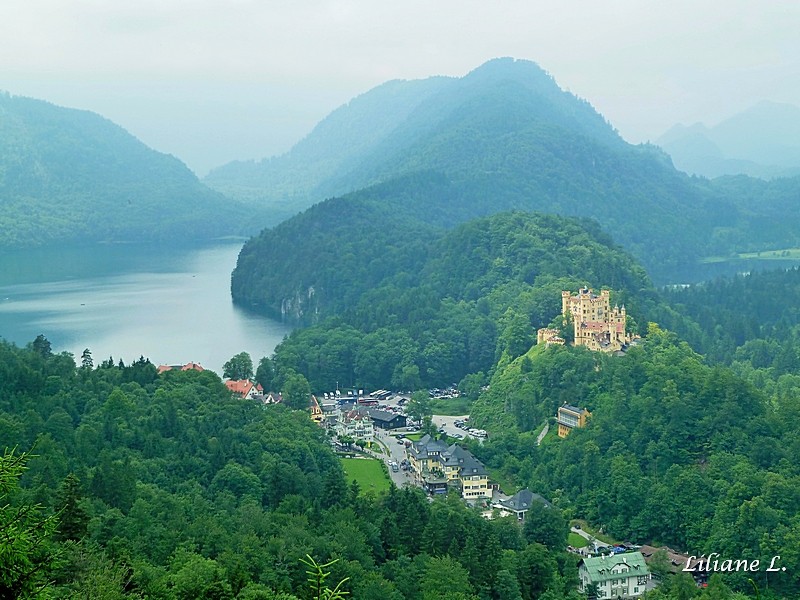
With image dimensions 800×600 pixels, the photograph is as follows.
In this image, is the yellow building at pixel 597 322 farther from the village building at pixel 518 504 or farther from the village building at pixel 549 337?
the village building at pixel 518 504

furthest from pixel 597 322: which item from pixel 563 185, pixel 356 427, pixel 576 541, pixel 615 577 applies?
pixel 563 185

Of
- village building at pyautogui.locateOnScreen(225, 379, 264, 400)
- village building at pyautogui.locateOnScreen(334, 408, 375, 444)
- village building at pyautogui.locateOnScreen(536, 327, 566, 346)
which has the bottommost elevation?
village building at pyautogui.locateOnScreen(334, 408, 375, 444)

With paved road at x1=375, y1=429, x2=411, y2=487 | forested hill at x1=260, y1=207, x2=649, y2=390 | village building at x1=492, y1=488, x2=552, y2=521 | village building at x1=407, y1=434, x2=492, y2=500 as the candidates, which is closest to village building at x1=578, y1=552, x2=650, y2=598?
village building at x1=492, y1=488, x2=552, y2=521

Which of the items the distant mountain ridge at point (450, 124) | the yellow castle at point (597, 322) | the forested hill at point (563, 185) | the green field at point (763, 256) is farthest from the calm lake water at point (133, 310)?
the green field at point (763, 256)

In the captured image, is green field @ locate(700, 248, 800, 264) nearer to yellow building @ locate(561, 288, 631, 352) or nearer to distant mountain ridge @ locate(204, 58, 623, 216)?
distant mountain ridge @ locate(204, 58, 623, 216)

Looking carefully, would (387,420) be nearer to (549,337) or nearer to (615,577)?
(549,337)
